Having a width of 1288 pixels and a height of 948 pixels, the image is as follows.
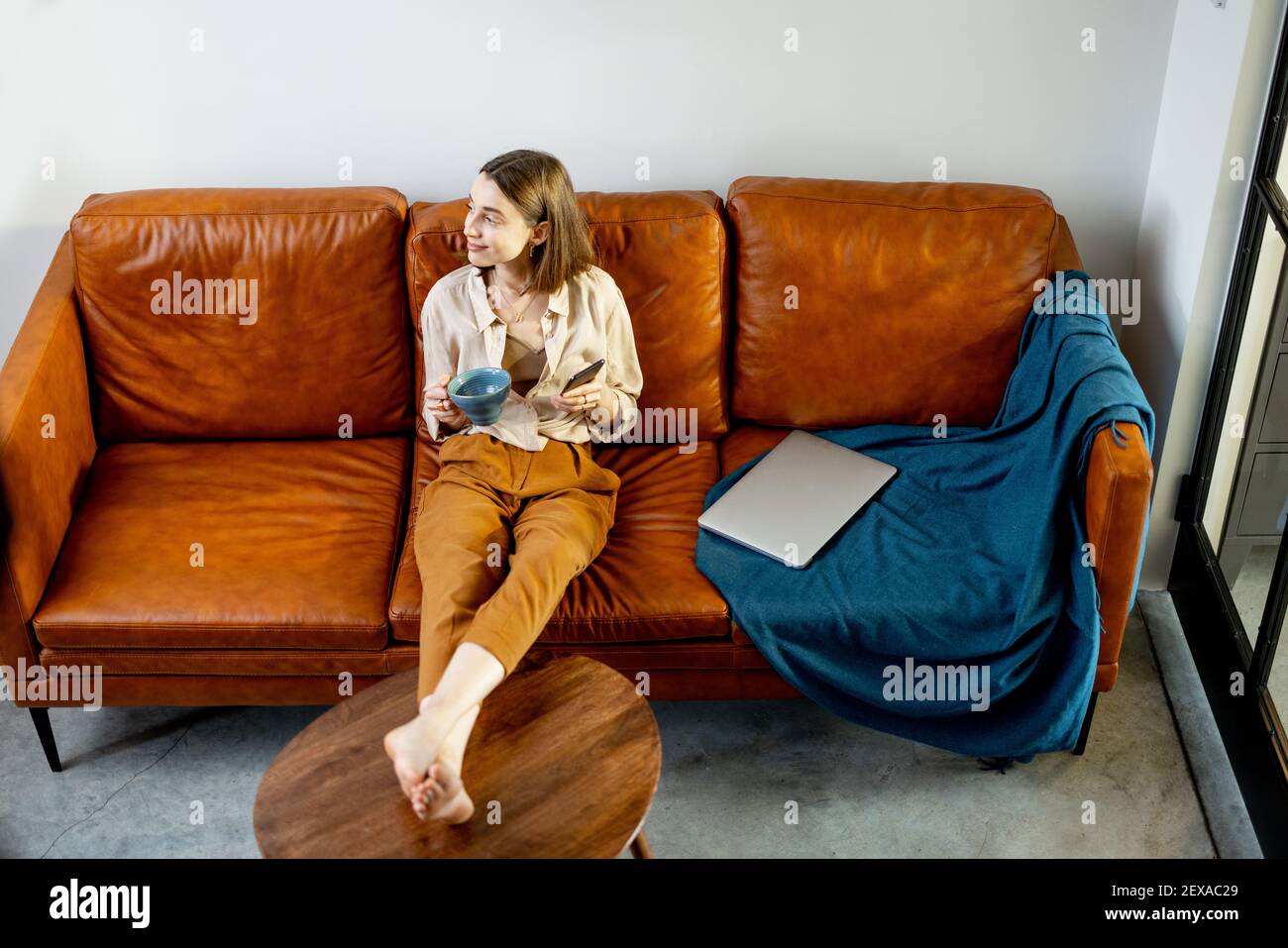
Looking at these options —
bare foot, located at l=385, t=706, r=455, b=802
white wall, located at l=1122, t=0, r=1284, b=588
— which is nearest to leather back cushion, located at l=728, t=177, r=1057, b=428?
white wall, located at l=1122, t=0, r=1284, b=588

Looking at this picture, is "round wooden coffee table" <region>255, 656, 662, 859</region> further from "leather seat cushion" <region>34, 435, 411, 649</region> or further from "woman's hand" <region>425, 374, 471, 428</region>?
"woman's hand" <region>425, 374, 471, 428</region>

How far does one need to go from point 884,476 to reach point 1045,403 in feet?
1.21

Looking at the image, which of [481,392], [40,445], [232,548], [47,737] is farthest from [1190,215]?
[47,737]

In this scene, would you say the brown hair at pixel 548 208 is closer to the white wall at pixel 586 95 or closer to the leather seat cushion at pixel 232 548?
the white wall at pixel 586 95

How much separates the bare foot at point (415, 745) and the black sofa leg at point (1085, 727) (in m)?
1.38

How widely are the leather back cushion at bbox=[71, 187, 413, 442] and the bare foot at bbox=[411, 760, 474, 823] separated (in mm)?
1197

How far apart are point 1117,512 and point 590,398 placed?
1023 mm

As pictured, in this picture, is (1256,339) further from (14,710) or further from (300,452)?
(14,710)

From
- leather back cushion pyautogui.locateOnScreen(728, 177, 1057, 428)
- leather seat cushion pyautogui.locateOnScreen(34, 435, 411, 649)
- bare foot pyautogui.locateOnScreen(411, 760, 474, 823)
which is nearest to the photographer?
bare foot pyautogui.locateOnScreen(411, 760, 474, 823)

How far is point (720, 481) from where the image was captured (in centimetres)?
281

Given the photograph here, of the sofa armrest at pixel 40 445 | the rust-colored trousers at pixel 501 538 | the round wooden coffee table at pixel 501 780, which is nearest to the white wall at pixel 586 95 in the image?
the sofa armrest at pixel 40 445

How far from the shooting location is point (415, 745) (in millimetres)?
2033

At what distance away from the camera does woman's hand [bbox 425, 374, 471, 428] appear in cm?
258
